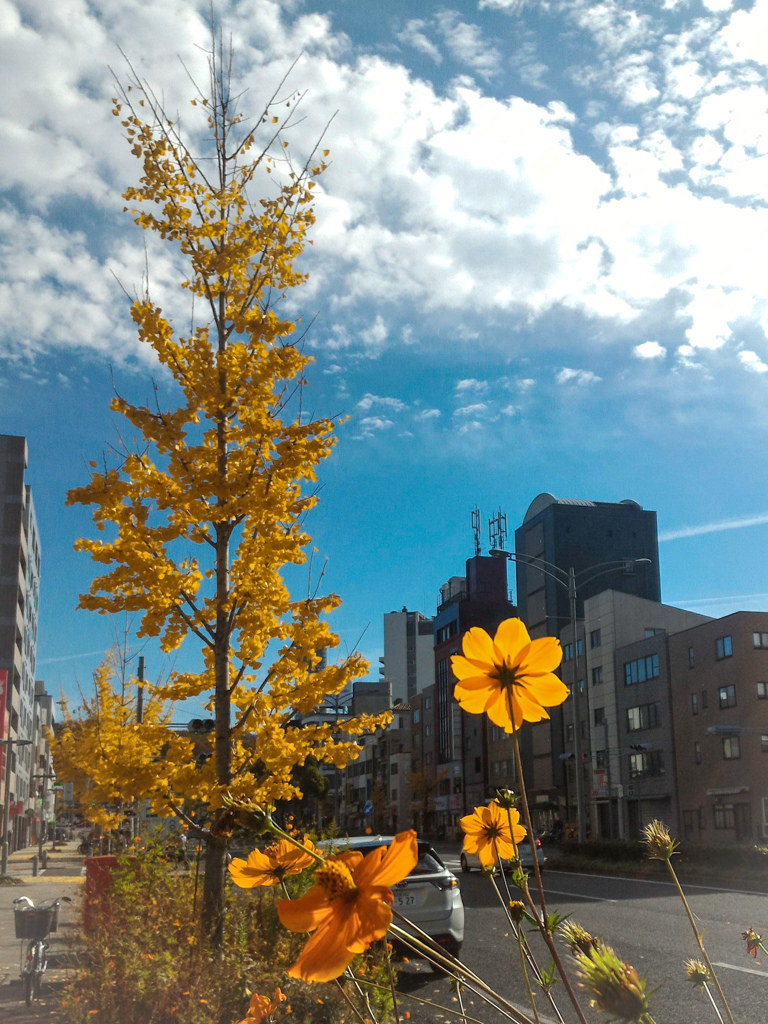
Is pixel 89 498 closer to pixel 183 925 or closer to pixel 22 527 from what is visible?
pixel 183 925

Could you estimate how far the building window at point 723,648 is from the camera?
46.3m

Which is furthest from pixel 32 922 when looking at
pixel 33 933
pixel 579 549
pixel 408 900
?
pixel 579 549

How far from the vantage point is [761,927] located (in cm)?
1270

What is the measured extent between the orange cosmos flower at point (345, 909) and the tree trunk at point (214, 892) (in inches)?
238

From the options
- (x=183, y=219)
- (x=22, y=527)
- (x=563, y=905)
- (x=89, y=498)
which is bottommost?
(x=563, y=905)

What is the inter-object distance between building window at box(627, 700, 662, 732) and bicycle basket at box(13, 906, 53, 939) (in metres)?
47.6

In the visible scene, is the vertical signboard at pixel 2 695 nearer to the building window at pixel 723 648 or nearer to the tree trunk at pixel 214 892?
the building window at pixel 723 648

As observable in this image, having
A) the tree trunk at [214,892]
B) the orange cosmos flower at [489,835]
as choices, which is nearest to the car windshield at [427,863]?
the tree trunk at [214,892]

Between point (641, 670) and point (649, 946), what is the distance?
45.1 m

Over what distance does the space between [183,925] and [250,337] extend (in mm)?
5529

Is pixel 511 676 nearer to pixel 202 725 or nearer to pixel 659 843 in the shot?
pixel 659 843

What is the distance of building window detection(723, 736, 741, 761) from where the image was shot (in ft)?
148

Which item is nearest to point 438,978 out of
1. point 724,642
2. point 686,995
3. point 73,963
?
point 686,995

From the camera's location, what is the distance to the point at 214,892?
23.4 feet
